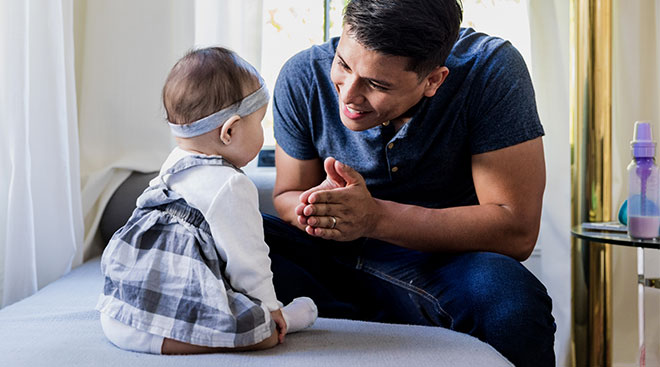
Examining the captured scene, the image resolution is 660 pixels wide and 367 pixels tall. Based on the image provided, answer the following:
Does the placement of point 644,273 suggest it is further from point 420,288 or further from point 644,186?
point 420,288

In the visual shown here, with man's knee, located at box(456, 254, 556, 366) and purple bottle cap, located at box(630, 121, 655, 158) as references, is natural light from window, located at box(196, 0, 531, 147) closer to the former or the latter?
purple bottle cap, located at box(630, 121, 655, 158)

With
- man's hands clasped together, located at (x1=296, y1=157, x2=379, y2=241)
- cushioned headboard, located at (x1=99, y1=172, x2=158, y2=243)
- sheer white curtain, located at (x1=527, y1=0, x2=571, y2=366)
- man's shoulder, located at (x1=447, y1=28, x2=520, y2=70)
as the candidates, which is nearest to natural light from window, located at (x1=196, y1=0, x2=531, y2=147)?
sheer white curtain, located at (x1=527, y1=0, x2=571, y2=366)

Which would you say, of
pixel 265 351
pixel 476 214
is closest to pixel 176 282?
pixel 265 351

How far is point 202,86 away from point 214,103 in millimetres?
34

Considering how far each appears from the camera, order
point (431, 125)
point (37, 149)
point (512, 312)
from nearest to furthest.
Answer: point (512, 312) < point (431, 125) < point (37, 149)

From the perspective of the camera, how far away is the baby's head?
1167 mm

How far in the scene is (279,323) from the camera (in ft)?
3.76

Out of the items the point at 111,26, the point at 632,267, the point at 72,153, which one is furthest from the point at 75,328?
the point at 632,267

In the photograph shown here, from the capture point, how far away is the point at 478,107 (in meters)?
1.48

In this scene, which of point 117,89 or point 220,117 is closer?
point 220,117

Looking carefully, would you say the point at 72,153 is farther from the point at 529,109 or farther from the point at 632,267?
the point at 632,267

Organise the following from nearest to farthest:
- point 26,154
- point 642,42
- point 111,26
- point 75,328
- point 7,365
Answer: point 7,365, point 75,328, point 26,154, point 111,26, point 642,42

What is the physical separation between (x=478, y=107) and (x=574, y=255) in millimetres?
784

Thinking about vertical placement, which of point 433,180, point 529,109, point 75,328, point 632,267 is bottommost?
point 632,267
